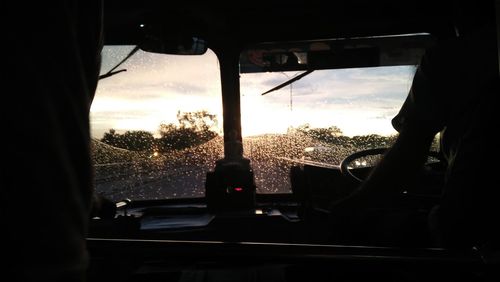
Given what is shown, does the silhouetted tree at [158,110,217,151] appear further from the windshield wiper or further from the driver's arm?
the driver's arm

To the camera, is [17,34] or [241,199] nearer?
[17,34]

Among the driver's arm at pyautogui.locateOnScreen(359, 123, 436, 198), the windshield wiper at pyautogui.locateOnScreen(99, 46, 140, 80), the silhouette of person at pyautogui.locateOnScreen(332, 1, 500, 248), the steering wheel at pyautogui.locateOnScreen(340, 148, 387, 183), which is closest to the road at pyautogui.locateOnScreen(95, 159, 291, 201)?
the steering wheel at pyautogui.locateOnScreen(340, 148, 387, 183)

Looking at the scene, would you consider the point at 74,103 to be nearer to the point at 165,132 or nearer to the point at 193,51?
the point at 165,132

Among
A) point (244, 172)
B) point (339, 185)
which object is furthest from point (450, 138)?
point (244, 172)

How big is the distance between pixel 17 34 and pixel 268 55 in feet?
6.78

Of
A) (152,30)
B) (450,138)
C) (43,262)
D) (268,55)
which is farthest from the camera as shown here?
(268,55)

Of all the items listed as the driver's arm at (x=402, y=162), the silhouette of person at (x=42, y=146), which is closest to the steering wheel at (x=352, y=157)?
the driver's arm at (x=402, y=162)

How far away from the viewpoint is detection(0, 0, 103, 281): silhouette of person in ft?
1.44

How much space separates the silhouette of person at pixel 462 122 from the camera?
3.89 feet

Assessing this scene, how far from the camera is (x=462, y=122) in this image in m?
1.31

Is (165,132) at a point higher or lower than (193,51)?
lower

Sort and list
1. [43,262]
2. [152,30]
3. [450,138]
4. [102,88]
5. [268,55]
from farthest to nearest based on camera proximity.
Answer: [268,55]
[152,30]
[102,88]
[450,138]
[43,262]

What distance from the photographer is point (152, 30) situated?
2297 mm

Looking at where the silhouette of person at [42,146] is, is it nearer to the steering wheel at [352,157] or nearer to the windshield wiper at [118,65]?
the windshield wiper at [118,65]
